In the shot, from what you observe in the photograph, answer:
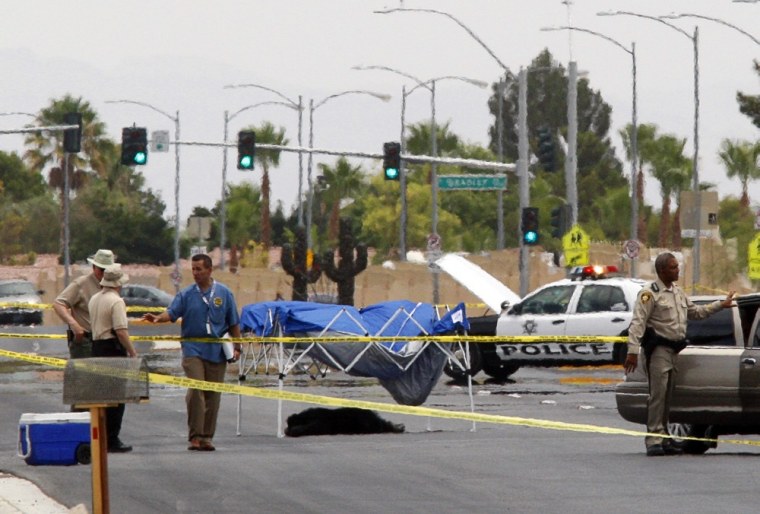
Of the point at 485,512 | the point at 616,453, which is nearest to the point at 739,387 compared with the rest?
the point at 616,453

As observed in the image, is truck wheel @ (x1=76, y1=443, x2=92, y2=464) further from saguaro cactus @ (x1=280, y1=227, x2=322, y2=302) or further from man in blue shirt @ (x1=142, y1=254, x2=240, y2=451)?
saguaro cactus @ (x1=280, y1=227, x2=322, y2=302)

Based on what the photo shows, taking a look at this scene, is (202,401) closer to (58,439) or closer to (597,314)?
(58,439)

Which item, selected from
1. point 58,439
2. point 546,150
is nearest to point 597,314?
point 546,150

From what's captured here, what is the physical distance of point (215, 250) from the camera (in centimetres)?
13150

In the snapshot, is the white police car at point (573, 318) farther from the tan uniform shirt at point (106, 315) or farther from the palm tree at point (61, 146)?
the palm tree at point (61, 146)

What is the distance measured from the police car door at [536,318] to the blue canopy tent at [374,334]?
29.3ft

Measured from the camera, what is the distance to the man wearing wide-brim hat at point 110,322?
1605 cm

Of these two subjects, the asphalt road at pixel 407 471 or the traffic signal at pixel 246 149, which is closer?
the asphalt road at pixel 407 471

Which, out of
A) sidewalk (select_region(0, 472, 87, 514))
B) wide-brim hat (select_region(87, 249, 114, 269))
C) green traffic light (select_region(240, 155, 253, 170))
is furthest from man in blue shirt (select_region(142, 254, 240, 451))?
green traffic light (select_region(240, 155, 253, 170))

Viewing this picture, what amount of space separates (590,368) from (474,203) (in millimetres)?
73256

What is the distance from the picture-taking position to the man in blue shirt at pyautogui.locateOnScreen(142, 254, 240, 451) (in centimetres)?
1662

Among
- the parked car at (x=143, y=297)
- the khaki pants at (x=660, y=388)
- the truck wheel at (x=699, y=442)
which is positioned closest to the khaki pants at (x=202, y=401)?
the khaki pants at (x=660, y=388)

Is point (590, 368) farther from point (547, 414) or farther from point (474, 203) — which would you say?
point (474, 203)

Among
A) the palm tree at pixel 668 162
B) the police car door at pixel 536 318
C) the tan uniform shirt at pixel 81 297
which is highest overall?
the palm tree at pixel 668 162
